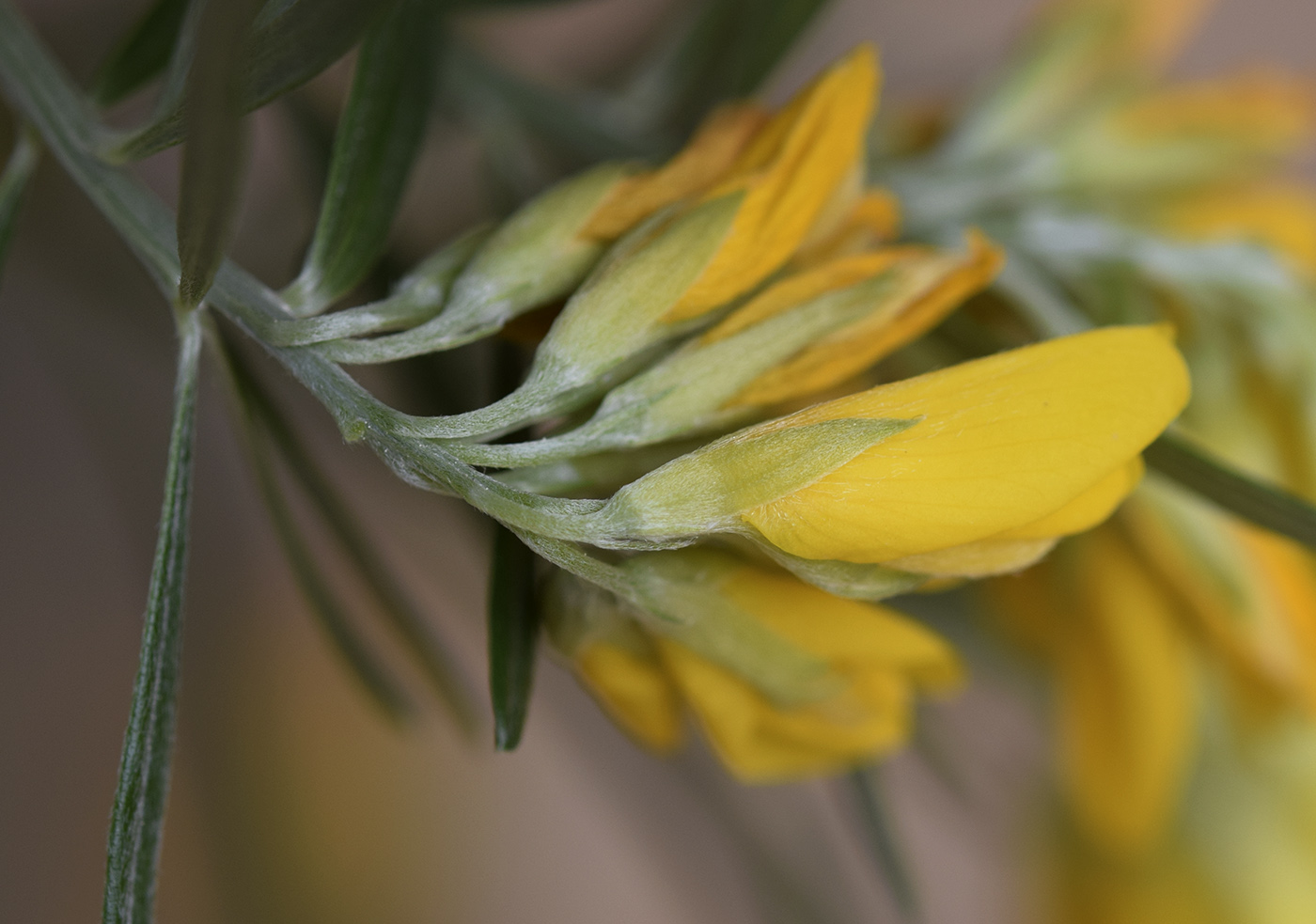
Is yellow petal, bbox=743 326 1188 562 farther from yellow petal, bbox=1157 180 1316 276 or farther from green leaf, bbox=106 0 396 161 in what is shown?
yellow petal, bbox=1157 180 1316 276

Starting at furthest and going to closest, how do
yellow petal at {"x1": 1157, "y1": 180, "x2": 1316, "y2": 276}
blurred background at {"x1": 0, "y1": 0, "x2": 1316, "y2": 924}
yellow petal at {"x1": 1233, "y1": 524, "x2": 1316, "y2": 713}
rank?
blurred background at {"x1": 0, "y1": 0, "x2": 1316, "y2": 924}, yellow petal at {"x1": 1157, "y1": 180, "x2": 1316, "y2": 276}, yellow petal at {"x1": 1233, "y1": 524, "x2": 1316, "y2": 713}

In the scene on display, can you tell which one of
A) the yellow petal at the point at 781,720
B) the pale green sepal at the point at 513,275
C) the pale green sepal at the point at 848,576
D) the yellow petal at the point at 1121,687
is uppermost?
the pale green sepal at the point at 513,275

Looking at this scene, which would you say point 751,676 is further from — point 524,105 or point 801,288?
point 524,105

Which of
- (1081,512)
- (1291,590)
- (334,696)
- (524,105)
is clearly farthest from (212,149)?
(334,696)

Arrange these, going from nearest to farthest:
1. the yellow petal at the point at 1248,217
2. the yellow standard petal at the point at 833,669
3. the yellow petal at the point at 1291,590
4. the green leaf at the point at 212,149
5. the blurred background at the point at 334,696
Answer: the green leaf at the point at 212,149 → the yellow standard petal at the point at 833,669 → the yellow petal at the point at 1291,590 → the yellow petal at the point at 1248,217 → the blurred background at the point at 334,696

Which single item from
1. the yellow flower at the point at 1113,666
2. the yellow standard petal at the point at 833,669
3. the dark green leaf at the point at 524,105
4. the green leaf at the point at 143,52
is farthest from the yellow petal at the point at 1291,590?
the green leaf at the point at 143,52

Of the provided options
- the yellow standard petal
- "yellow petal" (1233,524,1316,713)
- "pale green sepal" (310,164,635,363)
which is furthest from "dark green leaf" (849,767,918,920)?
"pale green sepal" (310,164,635,363)

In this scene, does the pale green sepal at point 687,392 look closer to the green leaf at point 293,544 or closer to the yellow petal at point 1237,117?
the green leaf at point 293,544

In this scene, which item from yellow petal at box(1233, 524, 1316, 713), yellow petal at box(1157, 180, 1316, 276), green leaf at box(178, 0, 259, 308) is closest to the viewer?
green leaf at box(178, 0, 259, 308)
